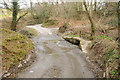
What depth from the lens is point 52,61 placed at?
8.94m

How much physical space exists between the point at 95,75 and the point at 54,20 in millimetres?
22923

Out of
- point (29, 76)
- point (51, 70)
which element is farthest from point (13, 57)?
point (51, 70)

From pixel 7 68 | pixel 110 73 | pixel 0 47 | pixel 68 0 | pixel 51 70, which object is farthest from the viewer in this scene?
pixel 68 0

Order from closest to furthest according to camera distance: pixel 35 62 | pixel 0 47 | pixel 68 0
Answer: pixel 0 47, pixel 35 62, pixel 68 0

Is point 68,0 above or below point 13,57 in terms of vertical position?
above

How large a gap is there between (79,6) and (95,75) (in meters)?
22.8

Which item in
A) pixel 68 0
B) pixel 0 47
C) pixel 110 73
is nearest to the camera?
pixel 110 73

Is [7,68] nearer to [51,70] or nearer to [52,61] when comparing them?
[51,70]

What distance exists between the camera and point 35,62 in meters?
8.77

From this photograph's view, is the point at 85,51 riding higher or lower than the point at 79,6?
lower

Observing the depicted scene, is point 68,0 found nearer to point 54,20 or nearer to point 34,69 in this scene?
point 54,20

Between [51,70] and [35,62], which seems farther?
[35,62]

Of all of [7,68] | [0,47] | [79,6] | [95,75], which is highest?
[79,6]

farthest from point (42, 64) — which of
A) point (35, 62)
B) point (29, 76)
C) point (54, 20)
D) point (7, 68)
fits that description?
point (54, 20)
